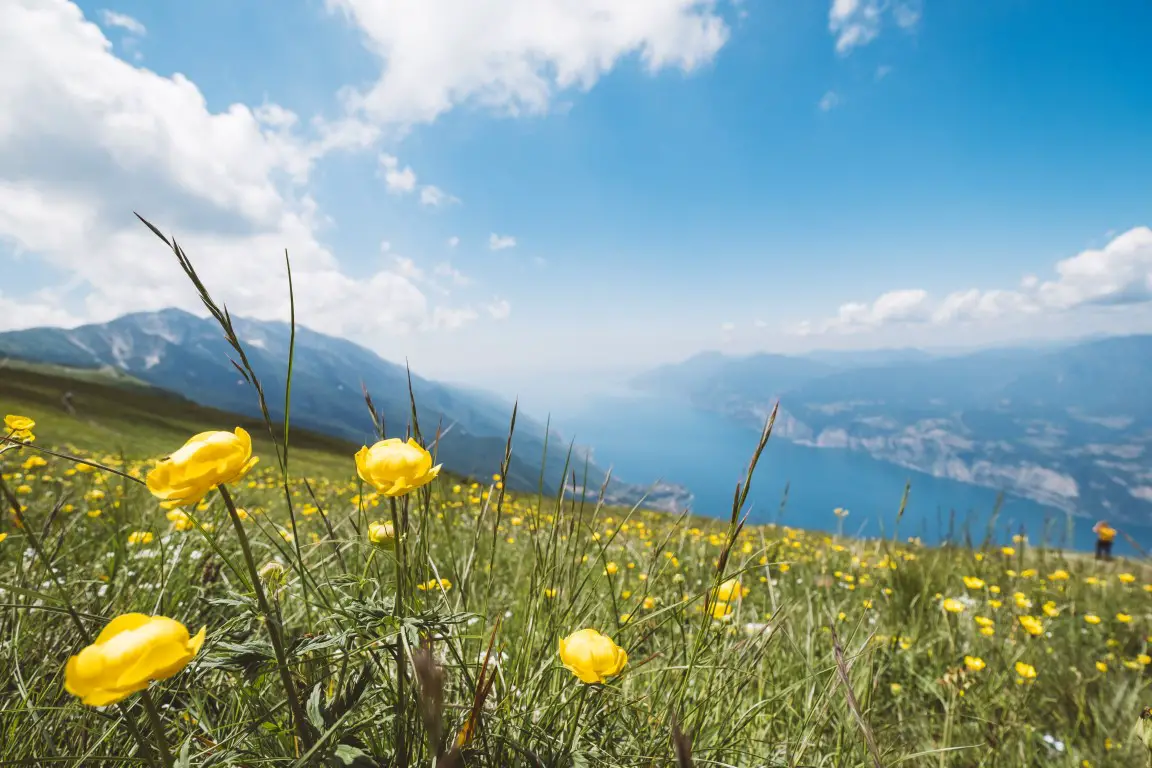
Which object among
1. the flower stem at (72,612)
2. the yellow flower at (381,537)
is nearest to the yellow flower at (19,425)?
the flower stem at (72,612)

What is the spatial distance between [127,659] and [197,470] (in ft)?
0.99

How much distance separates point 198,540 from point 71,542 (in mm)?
723

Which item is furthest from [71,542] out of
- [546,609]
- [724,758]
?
[724,758]

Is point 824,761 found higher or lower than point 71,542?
lower

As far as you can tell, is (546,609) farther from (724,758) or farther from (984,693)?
(984,693)

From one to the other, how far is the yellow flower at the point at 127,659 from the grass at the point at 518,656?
1.5 inches

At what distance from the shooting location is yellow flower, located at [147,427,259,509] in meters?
0.92

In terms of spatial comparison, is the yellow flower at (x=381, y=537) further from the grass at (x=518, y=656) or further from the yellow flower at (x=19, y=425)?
the yellow flower at (x=19, y=425)

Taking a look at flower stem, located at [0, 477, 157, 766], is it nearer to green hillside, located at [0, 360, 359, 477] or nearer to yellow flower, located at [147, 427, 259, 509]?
yellow flower, located at [147, 427, 259, 509]

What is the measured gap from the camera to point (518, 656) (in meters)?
1.60

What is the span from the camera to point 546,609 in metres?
2.04

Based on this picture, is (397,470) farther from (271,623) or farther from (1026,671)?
(1026,671)

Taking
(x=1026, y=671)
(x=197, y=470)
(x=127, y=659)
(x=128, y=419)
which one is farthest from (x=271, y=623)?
(x=128, y=419)

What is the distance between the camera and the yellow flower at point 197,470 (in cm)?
92
